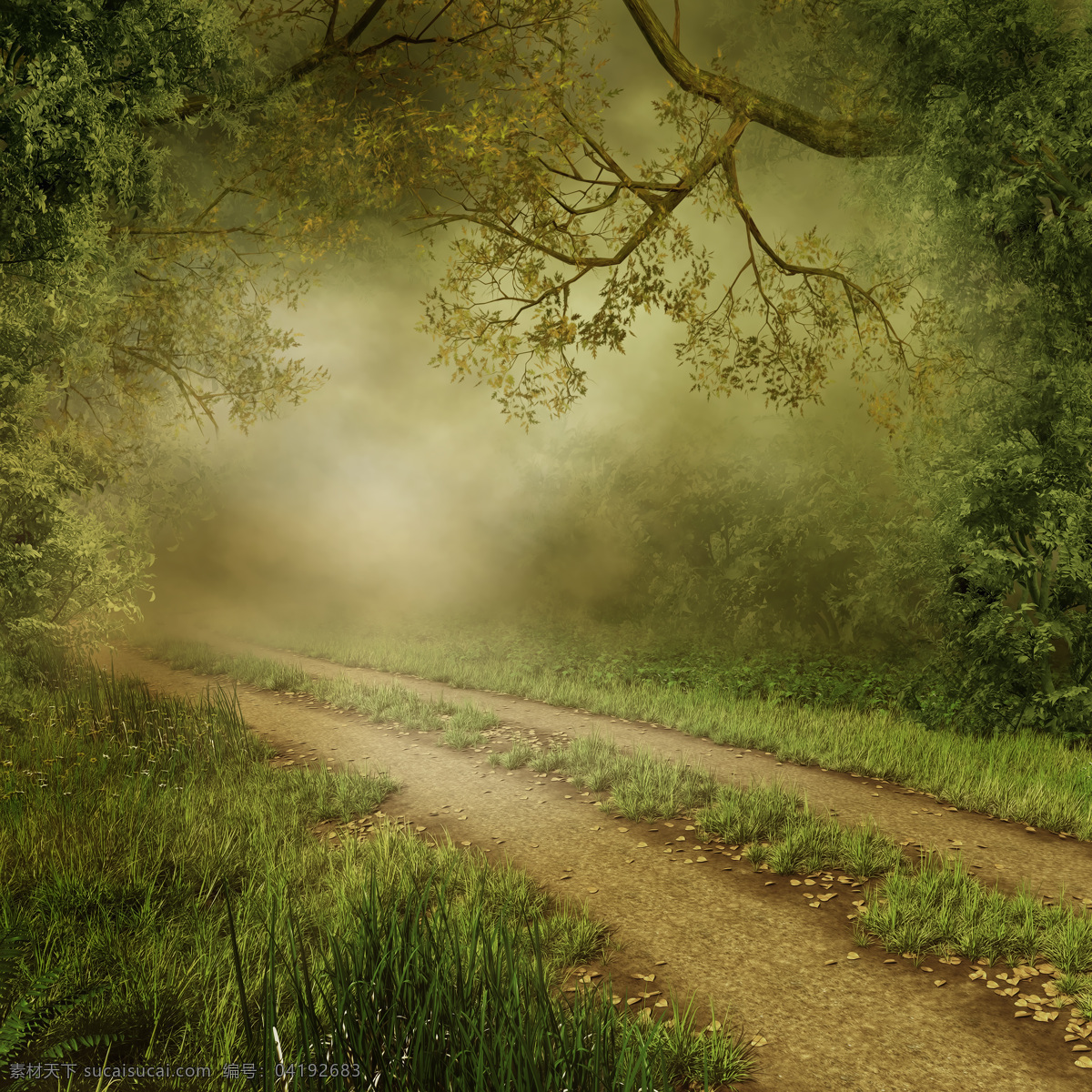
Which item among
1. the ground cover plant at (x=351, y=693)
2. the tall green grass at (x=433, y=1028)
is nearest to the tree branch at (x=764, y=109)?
the ground cover plant at (x=351, y=693)

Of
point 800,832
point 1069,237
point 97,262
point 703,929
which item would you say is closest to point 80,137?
point 97,262

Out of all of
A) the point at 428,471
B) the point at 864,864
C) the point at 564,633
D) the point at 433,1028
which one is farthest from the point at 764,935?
the point at 428,471

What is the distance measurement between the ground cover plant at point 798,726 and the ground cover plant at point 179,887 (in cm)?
367

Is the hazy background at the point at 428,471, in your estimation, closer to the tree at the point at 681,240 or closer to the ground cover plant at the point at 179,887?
the tree at the point at 681,240

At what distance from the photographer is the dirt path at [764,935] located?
307 cm

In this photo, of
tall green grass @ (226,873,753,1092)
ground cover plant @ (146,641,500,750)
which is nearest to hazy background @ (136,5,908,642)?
ground cover plant @ (146,641,500,750)

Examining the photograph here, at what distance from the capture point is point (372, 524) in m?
20.7

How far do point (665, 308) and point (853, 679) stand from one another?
229 inches

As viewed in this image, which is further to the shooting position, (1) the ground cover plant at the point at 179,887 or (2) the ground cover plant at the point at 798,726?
(2) the ground cover plant at the point at 798,726

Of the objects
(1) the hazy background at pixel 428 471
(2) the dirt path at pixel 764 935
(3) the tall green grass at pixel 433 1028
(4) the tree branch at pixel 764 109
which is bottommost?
(2) the dirt path at pixel 764 935

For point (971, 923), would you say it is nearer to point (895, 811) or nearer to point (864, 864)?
point (864, 864)

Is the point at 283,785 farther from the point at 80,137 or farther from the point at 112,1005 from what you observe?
the point at 80,137

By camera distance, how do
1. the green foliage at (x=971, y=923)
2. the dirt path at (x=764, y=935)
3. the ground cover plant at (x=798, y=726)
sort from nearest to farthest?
the dirt path at (x=764, y=935)
the green foliage at (x=971, y=923)
the ground cover plant at (x=798, y=726)

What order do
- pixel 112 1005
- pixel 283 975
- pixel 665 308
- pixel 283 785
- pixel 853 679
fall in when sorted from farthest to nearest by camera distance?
pixel 853 679 → pixel 665 308 → pixel 283 785 → pixel 283 975 → pixel 112 1005
